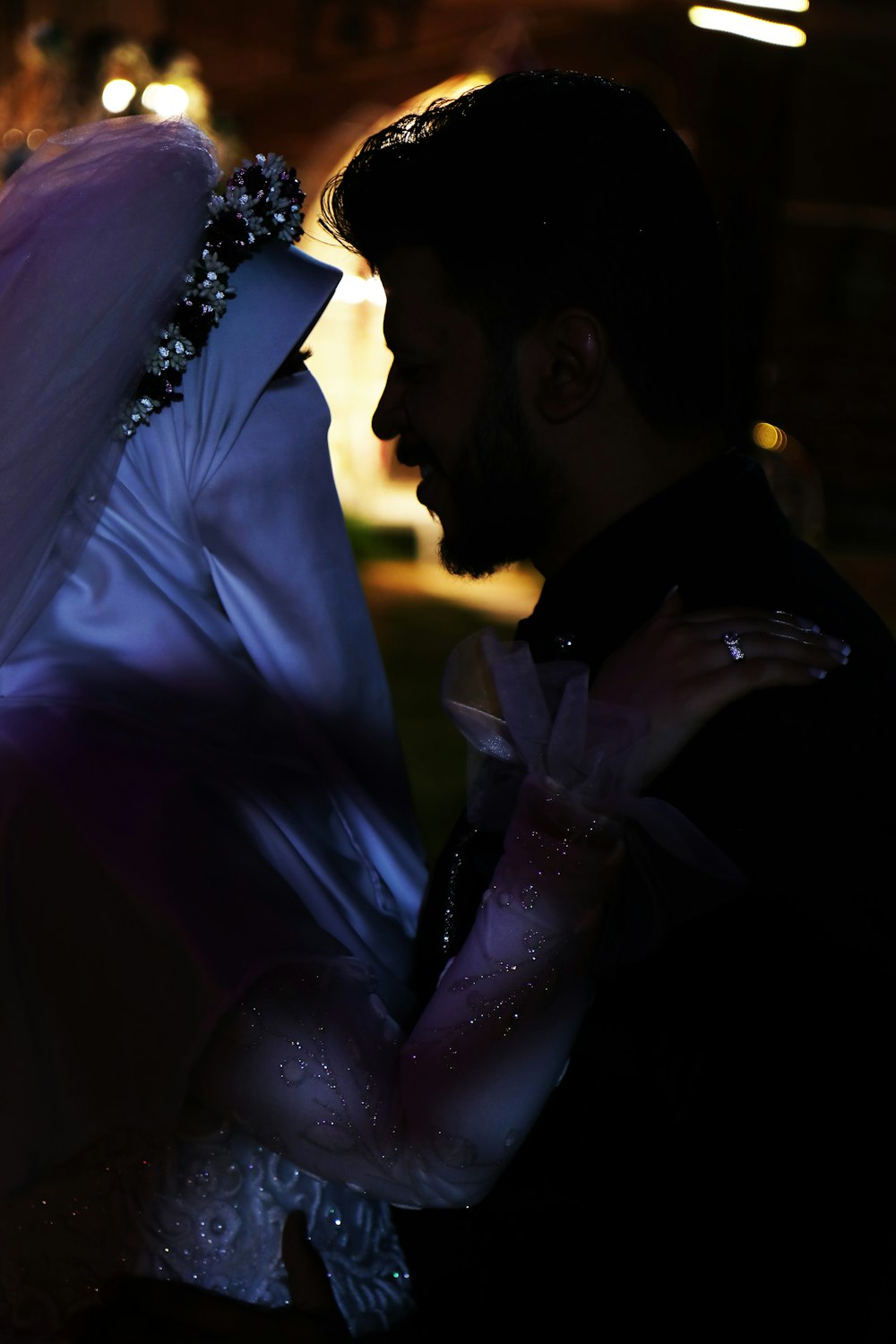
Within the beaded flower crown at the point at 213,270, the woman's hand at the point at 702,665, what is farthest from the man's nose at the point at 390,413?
the woman's hand at the point at 702,665

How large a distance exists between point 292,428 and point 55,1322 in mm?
1080

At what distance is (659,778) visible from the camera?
1.32 m

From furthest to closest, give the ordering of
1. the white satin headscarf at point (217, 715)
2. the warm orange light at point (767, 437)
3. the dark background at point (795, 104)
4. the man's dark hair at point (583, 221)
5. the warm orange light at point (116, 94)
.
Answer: the dark background at point (795, 104), the warm orange light at point (116, 94), the warm orange light at point (767, 437), the man's dark hair at point (583, 221), the white satin headscarf at point (217, 715)

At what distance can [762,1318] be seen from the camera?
1.34 meters

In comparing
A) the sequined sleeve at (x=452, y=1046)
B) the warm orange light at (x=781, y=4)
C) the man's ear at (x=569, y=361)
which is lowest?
the sequined sleeve at (x=452, y=1046)

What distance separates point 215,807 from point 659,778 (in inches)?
18.6

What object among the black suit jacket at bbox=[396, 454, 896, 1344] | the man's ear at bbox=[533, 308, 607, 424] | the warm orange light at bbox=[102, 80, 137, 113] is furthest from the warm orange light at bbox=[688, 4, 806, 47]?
the black suit jacket at bbox=[396, 454, 896, 1344]

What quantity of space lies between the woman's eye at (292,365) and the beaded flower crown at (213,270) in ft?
0.45

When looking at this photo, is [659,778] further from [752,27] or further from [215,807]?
[752,27]

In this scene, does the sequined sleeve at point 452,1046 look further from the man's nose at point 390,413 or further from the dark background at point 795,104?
the dark background at point 795,104

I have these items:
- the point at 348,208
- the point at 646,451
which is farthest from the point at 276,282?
the point at 646,451

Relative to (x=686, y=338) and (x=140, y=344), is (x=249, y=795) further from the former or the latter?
(x=686, y=338)

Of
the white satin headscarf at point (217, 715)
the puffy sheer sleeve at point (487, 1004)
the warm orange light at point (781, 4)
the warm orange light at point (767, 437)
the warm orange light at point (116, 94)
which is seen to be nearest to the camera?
the puffy sheer sleeve at point (487, 1004)

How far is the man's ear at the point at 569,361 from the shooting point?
1538mm
